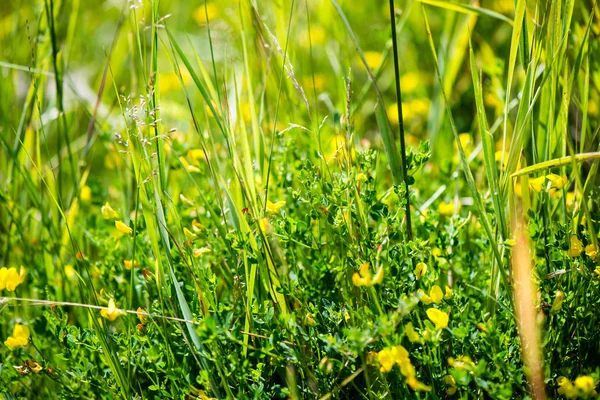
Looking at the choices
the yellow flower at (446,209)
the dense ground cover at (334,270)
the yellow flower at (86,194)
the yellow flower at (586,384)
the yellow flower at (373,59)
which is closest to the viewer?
the yellow flower at (586,384)

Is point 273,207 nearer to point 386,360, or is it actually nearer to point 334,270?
point 334,270

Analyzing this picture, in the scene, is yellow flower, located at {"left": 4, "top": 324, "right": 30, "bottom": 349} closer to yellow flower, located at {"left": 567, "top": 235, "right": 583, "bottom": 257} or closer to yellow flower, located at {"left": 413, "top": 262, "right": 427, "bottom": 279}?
yellow flower, located at {"left": 413, "top": 262, "right": 427, "bottom": 279}

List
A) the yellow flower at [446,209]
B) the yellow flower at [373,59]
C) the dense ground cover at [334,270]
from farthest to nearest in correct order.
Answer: the yellow flower at [373,59] < the yellow flower at [446,209] < the dense ground cover at [334,270]

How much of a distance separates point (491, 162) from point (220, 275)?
2.47ft

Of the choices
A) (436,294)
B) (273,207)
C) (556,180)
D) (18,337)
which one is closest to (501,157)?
(556,180)

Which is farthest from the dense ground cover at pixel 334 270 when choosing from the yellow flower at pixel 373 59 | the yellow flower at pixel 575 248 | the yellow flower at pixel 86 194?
the yellow flower at pixel 373 59

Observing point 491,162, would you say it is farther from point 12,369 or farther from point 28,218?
point 28,218

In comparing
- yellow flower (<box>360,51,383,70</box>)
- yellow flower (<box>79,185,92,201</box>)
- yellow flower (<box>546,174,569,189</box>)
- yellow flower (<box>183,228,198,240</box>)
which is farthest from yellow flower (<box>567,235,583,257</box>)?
yellow flower (<box>360,51,383,70</box>)

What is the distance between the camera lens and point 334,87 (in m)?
2.40

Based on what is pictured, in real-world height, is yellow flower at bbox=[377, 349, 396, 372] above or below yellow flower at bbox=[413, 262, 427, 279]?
below

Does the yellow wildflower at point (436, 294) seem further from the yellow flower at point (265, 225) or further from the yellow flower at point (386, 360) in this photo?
the yellow flower at point (265, 225)

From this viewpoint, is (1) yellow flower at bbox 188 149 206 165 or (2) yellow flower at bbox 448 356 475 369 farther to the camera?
(1) yellow flower at bbox 188 149 206 165

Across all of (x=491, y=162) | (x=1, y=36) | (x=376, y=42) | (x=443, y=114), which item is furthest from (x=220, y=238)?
(x=376, y=42)

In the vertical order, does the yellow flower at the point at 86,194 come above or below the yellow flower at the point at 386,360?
above
